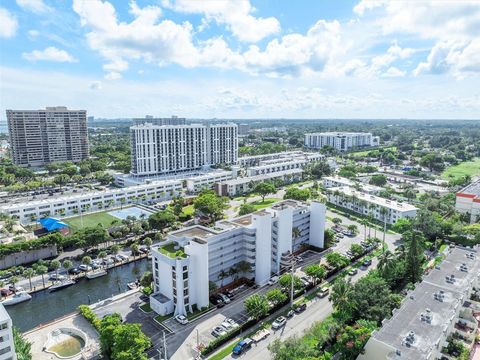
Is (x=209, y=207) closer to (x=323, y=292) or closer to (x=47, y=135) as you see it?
(x=323, y=292)

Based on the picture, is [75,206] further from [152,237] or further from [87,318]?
[87,318]

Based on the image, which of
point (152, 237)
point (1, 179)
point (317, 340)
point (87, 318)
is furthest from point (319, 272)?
point (1, 179)

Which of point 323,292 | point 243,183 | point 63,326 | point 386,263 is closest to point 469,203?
point 386,263

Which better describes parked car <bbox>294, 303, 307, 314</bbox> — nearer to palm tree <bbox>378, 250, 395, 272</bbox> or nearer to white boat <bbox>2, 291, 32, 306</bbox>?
palm tree <bbox>378, 250, 395, 272</bbox>

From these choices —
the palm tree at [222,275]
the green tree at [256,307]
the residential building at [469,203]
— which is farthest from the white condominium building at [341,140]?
the green tree at [256,307]

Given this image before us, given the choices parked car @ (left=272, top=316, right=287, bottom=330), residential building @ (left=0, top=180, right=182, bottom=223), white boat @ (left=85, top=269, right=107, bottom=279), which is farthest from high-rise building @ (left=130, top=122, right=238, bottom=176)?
parked car @ (left=272, top=316, right=287, bottom=330)

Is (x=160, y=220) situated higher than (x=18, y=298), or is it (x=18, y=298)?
(x=160, y=220)
